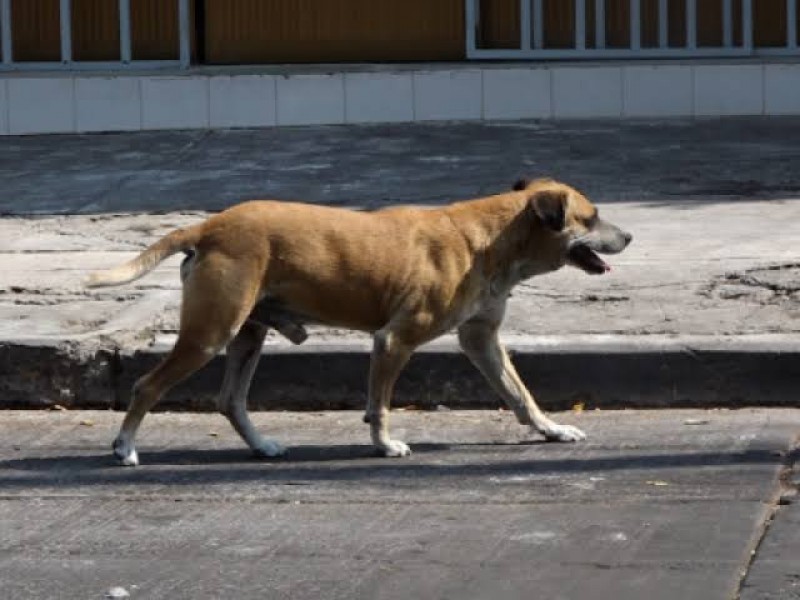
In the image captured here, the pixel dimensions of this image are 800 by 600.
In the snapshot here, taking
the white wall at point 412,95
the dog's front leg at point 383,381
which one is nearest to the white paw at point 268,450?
the dog's front leg at point 383,381

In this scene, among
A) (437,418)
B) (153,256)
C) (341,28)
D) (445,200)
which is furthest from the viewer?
(341,28)

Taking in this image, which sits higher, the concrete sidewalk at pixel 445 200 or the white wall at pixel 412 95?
the white wall at pixel 412 95

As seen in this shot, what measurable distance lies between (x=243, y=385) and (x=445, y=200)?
410cm

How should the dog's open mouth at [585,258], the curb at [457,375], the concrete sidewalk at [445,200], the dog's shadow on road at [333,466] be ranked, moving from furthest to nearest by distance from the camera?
the concrete sidewalk at [445,200] → the curb at [457,375] → the dog's open mouth at [585,258] → the dog's shadow on road at [333,466]

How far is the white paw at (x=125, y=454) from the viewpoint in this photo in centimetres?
738

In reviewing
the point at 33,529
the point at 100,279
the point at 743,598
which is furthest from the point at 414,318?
the point at 743,598

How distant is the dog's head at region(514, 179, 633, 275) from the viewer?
24.5 feet

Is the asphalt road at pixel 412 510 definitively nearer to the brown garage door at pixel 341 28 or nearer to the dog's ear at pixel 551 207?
the dog's ear at pixel 551 207

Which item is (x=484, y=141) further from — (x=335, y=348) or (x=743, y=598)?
(x=743, y=598)

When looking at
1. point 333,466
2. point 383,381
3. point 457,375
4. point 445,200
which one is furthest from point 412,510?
point 445,200

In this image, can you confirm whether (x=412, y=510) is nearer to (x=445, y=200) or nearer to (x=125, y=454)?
(x=125, y=454)

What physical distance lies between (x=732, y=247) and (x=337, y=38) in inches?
217

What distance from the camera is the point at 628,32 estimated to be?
1467 centimetres

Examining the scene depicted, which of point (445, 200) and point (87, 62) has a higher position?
point (87, 62)
